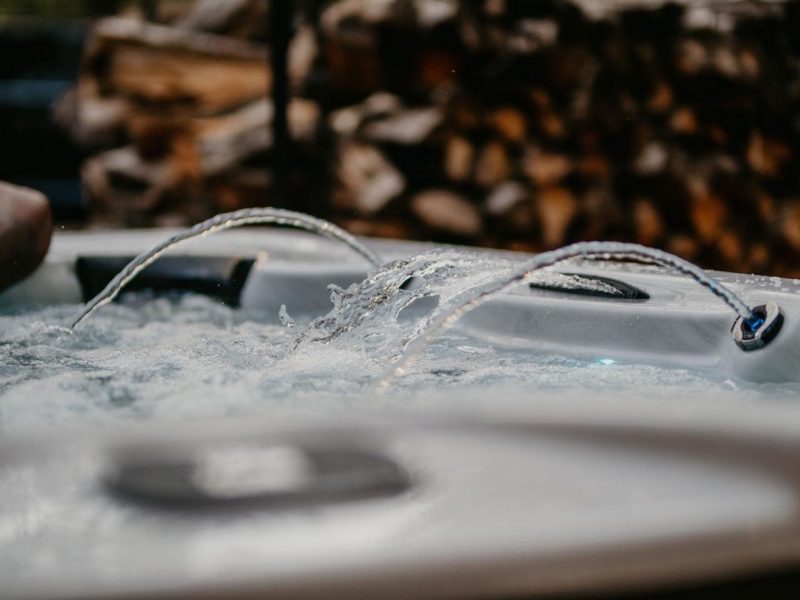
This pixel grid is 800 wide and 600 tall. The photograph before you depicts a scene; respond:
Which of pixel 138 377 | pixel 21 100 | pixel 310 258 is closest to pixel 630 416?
pixel 138 377

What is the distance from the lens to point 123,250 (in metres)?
2.04

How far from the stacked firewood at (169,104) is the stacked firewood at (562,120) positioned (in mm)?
525

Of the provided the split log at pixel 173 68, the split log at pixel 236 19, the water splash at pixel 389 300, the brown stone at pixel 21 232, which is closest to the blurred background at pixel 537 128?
the split log at pixel 173 68

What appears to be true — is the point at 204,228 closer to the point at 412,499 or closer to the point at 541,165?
the point at 412,499

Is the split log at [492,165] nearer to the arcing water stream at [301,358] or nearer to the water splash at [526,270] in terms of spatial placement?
the arcing water stream at [301,358]

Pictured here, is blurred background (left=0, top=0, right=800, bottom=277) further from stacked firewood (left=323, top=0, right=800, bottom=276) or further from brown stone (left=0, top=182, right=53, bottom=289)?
brown stone (left=0, top=182, right=53, bottom=289)

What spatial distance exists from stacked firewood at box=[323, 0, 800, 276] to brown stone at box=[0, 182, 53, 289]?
1.65 metres

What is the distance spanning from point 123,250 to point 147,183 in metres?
2.37

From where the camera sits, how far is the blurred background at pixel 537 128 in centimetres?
323

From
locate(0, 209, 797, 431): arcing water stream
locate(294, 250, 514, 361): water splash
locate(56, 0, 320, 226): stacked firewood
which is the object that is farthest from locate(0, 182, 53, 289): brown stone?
locate(56, 0, 320, 226): stacked firewood

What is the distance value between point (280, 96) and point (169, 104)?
1.42 meters

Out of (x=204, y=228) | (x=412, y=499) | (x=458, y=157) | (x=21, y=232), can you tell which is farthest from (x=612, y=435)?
(x=458, y=157)

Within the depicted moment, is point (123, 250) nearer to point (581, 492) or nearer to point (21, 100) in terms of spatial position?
point (581, 492)

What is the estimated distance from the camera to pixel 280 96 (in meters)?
2.94
